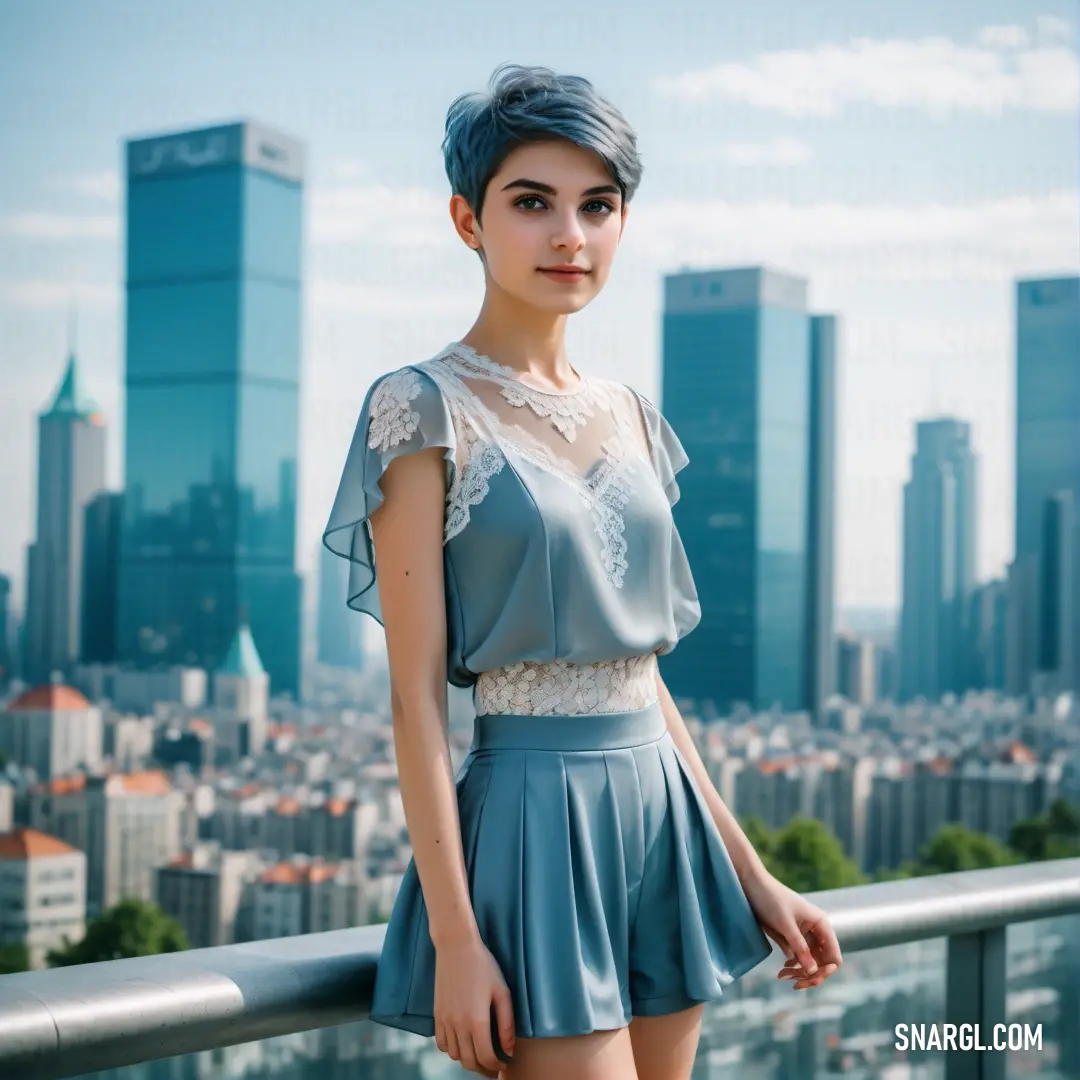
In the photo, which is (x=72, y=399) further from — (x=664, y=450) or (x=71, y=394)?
(x=664, y=450)

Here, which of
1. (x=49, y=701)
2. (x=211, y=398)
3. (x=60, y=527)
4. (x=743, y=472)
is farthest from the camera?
(x=211, y=398)

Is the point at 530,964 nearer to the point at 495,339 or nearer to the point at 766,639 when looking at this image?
the point at 495,339

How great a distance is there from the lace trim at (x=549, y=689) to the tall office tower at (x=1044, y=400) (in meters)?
34.7

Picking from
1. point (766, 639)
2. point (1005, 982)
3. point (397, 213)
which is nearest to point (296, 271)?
point (397, 213)

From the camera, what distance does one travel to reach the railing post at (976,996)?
1368 mm

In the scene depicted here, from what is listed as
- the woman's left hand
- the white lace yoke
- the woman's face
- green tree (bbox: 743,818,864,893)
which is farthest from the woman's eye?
green tree (bbox: 743,818,864,893)

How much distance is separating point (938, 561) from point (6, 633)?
20715 mm

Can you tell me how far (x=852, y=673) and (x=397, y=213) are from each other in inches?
607

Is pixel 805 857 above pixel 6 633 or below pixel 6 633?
below

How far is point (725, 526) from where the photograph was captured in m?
32.4

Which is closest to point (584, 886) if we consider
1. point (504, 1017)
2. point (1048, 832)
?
point (504, 1017)

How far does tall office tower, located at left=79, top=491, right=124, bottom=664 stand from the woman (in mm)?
32039

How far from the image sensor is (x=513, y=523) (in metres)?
0.93

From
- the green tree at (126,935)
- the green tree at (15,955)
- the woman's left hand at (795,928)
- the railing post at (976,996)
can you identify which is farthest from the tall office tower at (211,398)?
the woman's left hand at (795,928)
